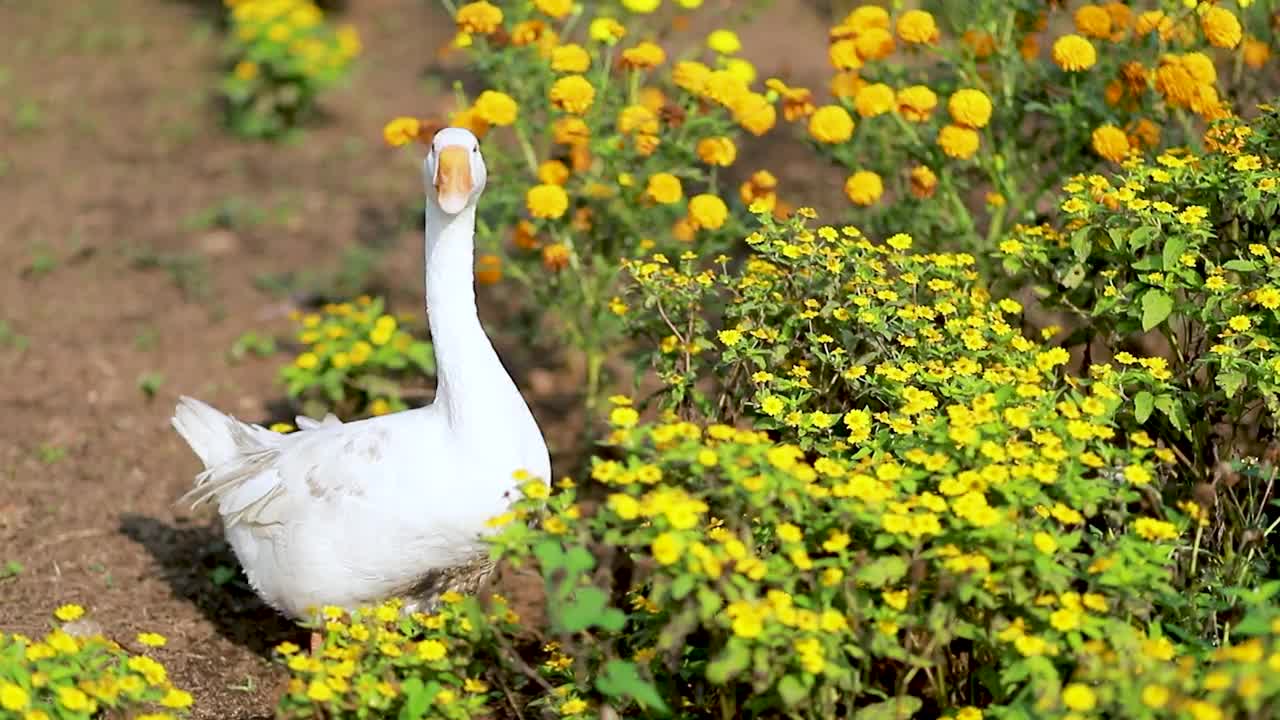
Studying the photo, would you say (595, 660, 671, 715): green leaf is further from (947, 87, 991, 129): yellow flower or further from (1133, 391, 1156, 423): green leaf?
(947, 87, 991, 129): yellow flower

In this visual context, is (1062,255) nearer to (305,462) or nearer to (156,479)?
(305,462)

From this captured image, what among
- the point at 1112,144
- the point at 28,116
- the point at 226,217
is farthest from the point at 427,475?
the point at 28,116

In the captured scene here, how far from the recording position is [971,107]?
3.93m

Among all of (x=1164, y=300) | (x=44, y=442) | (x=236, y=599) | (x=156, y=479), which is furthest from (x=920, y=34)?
(x=44, y=442)

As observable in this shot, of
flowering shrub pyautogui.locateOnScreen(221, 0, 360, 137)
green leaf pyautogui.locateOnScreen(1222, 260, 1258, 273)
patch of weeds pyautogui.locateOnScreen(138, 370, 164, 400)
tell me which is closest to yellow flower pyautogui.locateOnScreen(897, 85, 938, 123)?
green leaf pyautogui.locateOnScreen(1222, 260, 1258, 273)

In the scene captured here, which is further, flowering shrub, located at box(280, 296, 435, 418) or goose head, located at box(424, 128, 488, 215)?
flowering shrub, located at box(280, 296, 435, 418)

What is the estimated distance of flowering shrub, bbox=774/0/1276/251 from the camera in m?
3.93

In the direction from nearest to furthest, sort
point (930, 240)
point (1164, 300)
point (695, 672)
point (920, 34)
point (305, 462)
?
1. point (695, 672)
2. point (1164, 300)
3. point (305, 462)
4. point (920, 34)
5. point (930, 240)

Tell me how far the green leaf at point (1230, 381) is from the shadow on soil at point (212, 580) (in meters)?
2.36

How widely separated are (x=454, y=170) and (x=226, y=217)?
3.84 meters

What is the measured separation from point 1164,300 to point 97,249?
15.4ft

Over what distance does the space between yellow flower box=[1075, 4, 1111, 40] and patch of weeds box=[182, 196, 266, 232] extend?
13.1ft

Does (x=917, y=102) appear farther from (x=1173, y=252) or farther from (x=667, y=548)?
(x=667, y=548)

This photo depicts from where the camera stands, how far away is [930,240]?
4324 millimetres
